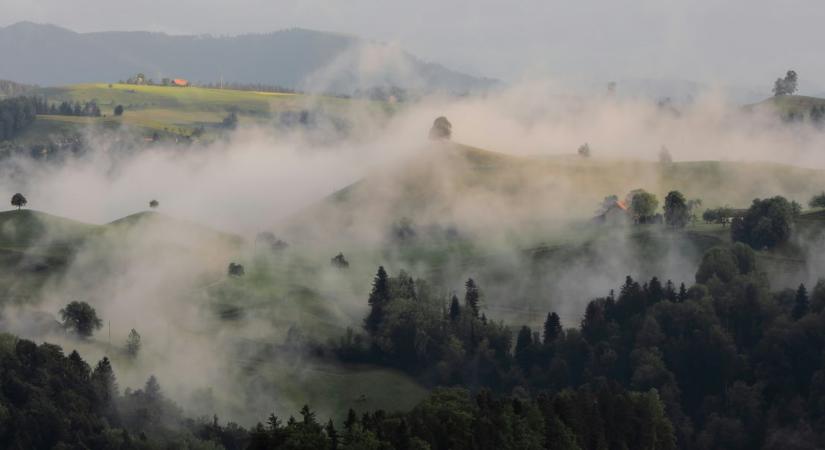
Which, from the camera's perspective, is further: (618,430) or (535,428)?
(618,430)

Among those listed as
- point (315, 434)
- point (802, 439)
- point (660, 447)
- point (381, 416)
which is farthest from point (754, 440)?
point (315, 434)

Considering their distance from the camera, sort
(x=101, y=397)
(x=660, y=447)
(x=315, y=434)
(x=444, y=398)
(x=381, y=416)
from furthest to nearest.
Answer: (x=101, y=397)
(x=660, y=447)
(x=444, y=398)
(x=381, y=416)
(x=315, y=434)

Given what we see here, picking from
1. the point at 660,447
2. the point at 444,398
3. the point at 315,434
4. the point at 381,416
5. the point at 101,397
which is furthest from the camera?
the point at 101,397

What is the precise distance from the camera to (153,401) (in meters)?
197

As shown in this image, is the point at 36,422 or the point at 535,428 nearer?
the point at 535,428

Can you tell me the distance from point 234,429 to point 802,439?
275ft

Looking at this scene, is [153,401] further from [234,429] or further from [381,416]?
[381,416]

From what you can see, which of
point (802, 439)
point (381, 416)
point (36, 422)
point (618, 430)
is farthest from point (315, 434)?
point (802, 439)

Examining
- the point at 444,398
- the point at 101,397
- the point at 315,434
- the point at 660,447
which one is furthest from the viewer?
the point at 101,397

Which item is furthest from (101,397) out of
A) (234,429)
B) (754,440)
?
(754,440)

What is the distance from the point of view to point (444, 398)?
556 ft

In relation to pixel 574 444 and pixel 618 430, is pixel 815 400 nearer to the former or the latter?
pixel 618 430

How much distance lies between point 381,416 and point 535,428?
20.2 m

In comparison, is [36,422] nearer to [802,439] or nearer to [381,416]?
[381,416]
